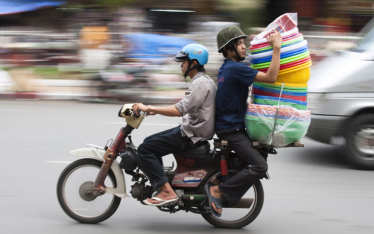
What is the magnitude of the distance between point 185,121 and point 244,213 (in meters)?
1.01

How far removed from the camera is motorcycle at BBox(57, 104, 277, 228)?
455 centimetres

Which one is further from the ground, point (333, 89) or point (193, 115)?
point (193, 115)

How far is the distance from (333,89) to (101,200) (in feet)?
11.1

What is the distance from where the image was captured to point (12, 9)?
630 inches

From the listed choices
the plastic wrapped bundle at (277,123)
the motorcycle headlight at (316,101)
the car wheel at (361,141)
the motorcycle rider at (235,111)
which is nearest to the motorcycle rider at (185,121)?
the motorcycle rider at (235,111)

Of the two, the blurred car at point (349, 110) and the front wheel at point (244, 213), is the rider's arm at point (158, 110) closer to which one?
the front wheel at point (244, 213)

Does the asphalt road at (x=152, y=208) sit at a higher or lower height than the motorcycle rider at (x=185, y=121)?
lower

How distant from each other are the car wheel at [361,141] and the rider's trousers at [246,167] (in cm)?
266

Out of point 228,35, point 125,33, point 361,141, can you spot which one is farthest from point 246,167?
point 125,33

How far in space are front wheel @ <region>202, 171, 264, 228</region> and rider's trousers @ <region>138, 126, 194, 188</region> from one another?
1.47ft

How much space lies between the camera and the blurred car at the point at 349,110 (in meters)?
6.59

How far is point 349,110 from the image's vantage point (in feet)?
21.6

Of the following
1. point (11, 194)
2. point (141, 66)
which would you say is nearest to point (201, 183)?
point (11, 194)

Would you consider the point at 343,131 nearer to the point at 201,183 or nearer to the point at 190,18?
the point at 201,183
